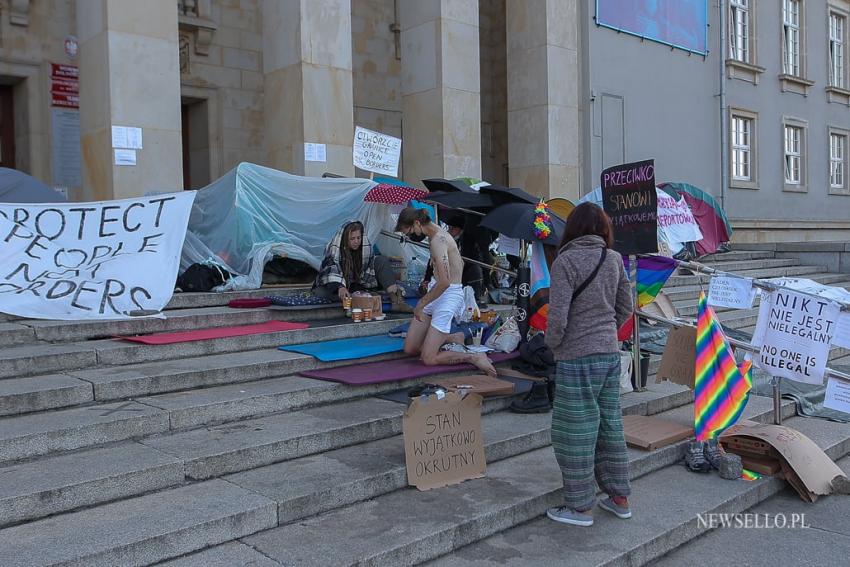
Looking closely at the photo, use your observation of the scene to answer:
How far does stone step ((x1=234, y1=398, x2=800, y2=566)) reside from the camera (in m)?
3.91

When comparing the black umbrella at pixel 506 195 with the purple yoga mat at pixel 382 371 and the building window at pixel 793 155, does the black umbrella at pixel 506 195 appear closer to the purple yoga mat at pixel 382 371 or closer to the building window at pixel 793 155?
the purple yoga mat at pixel 382 371

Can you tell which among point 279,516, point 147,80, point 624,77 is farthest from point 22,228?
point 624,77

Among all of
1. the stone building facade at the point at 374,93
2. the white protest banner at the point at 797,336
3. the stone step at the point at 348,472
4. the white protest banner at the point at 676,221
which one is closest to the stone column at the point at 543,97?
the stone building facade at the point at 374,93

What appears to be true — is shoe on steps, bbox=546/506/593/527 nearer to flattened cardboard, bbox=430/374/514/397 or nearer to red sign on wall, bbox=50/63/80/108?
flattened cardboard, bbox=430/374/514/397

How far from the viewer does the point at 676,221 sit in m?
14.4

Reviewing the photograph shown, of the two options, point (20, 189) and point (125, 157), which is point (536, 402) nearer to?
point (20, 189)

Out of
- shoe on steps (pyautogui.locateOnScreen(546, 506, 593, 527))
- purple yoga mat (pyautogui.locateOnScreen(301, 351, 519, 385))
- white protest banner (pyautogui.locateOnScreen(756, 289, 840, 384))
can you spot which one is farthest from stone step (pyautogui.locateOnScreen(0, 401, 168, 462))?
white protest banner (pyautogui.locateOnScreen(756, 289, 840, 384))

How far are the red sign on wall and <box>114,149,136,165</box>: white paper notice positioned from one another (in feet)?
11.8

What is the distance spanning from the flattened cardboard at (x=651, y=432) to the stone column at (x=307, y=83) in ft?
21.6

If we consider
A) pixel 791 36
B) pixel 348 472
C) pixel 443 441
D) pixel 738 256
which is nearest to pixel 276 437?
pixel 348 472

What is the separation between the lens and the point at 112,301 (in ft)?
23.1

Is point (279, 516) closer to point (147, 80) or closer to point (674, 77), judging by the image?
point (147, 80)

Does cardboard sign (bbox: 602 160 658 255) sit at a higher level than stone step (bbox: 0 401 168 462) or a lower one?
higher

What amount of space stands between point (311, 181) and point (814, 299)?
6.39 metres
